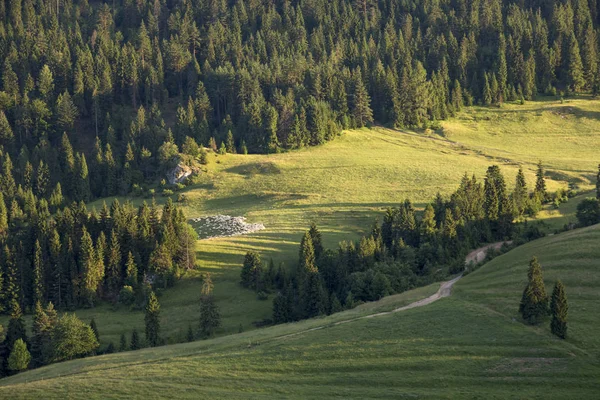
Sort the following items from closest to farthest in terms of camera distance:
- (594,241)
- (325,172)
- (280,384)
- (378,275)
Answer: (280,384), (594,241), (378,275), (325,172)

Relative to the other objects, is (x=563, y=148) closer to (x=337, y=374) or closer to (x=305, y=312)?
(x=305, y=312)

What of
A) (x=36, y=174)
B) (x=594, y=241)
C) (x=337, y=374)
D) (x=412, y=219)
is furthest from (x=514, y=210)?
(x=36, y=174)

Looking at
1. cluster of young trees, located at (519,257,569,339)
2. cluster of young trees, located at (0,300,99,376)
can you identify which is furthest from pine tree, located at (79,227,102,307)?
cluster of young trees, located at (519,257,569,339)

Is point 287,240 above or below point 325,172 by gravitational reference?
below

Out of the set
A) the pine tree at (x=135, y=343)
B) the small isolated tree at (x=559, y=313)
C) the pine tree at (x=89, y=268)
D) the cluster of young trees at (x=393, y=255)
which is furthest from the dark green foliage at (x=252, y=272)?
the small isolated tree at (x=559, y=313)

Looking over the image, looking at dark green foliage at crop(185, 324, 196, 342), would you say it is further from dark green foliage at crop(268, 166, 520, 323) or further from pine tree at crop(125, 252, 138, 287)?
pine tree at crop(125, 252, 138, 287)

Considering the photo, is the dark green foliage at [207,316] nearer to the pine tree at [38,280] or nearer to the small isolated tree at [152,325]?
the small isolated tree at [152,325]

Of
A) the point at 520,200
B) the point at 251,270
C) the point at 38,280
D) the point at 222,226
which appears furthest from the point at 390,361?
the point at 222,226
